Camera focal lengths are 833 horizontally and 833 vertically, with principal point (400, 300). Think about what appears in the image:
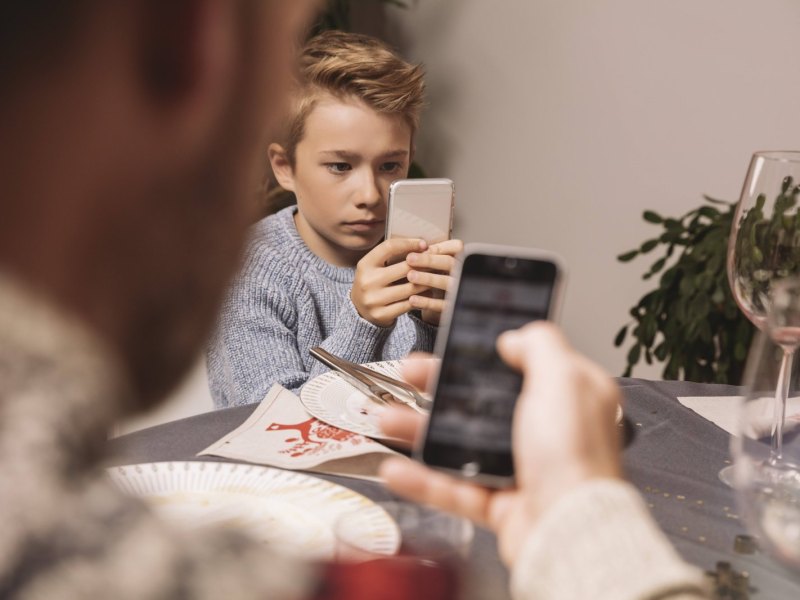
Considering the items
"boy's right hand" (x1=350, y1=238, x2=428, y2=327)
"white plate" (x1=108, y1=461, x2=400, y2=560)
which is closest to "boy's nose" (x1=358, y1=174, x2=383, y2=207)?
"boy's right hand" (x1=350, y1=238, x2=428, y2=327)

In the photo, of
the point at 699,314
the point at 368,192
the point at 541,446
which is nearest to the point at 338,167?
the point at 368,192

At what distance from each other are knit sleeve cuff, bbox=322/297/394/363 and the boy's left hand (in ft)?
0.27

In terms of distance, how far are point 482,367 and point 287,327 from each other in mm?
888

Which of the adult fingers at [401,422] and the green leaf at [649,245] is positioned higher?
the adult fingers at [401,422]

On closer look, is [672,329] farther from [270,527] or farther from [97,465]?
[97,465]

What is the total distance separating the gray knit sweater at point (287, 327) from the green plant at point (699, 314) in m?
0.64

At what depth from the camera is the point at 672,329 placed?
6.01ft

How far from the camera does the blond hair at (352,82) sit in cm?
151

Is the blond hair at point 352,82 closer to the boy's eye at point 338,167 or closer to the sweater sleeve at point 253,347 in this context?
the boy's eye at point 338,167

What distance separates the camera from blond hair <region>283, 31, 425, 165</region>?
151 cm

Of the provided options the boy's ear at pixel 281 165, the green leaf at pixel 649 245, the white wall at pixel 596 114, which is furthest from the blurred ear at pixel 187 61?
the white wall at pixel 596 114

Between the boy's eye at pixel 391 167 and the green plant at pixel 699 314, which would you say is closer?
the boy's eye at pixel 391 167

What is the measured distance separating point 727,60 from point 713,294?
0.80 meters

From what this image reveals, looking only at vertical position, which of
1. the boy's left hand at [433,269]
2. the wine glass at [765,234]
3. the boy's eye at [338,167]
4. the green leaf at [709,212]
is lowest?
the boy's left hand at [433,269]
